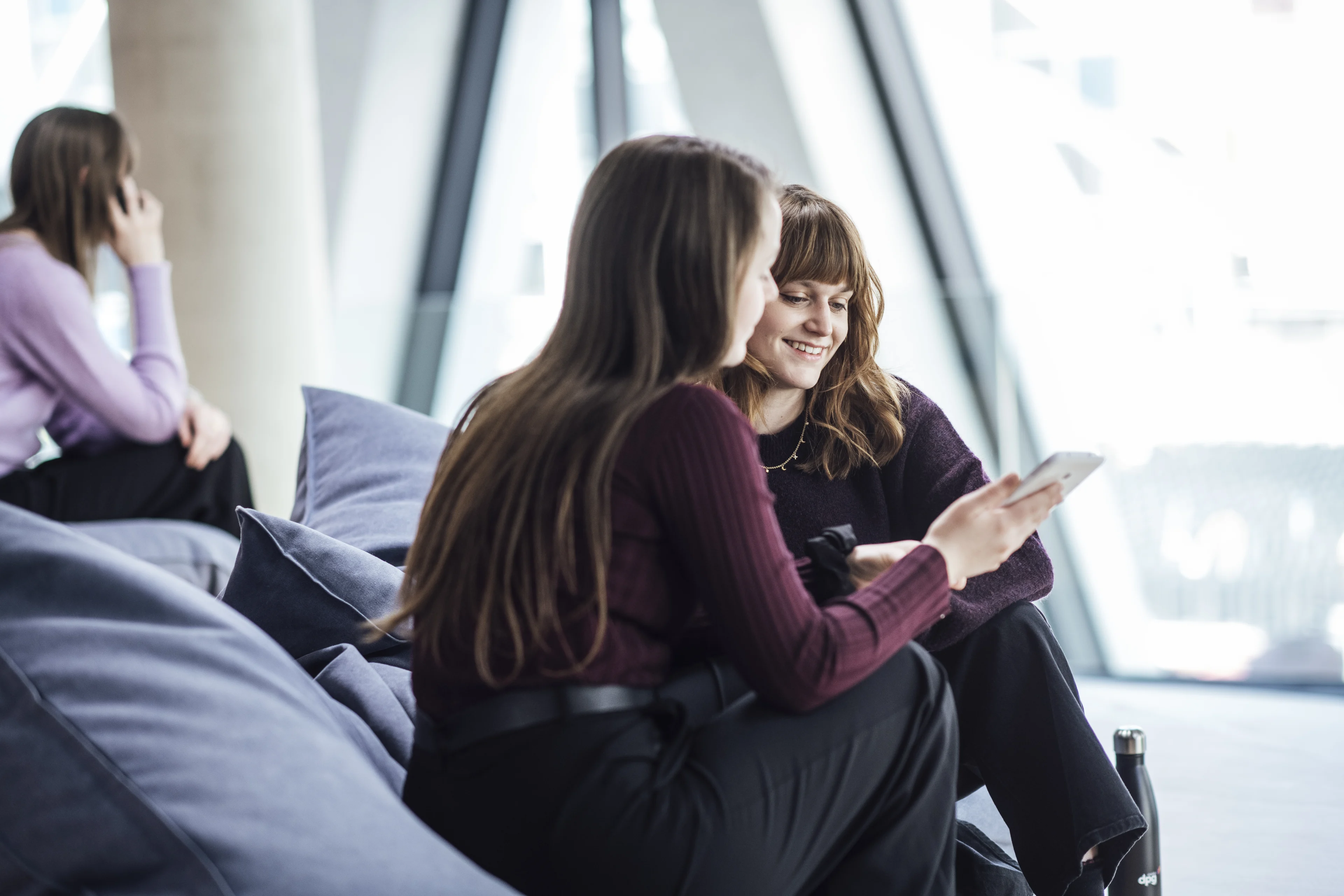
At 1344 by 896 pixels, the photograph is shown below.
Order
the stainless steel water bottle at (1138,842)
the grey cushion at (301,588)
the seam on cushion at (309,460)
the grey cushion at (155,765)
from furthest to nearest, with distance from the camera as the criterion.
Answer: the seam on cushion at (309,460), the stainless steel water bottle at (1138,842), the grey cushion at (301,588), the grey cushion at (155,765)

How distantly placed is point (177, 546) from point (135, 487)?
189 millimetres

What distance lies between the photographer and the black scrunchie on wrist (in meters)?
1.33

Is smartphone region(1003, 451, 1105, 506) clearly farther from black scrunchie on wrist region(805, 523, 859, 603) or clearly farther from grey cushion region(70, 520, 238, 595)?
grey cushion region(70, 520, 238, 595)

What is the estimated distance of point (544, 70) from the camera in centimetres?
511

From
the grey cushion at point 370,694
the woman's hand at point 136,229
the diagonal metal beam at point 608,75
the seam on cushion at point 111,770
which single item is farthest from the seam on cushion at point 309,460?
the diagonal metal beam at point 608,75

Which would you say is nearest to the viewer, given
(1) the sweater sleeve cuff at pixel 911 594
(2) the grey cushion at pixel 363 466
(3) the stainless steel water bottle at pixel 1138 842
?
(1) the sweater sleeve cuff at pixel 911 594

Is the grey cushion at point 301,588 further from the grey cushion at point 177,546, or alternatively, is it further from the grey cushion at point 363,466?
the grey cushion at point 177,546

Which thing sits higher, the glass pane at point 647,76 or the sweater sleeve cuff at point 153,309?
the glass pane at point 647,76

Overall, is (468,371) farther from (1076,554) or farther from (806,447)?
(806,447)

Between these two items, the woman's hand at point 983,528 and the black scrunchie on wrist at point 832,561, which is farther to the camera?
the black scrunchie on wrist at point 832,561

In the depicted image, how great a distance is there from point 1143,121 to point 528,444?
3.46 metres

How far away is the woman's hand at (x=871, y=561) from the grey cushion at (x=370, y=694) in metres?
0.52

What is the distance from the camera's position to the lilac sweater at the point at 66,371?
225cm

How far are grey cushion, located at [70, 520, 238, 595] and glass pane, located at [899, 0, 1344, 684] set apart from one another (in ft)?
7.63
